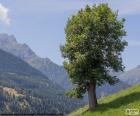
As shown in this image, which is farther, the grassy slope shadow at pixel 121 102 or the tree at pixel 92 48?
the tree at pixel 92 48

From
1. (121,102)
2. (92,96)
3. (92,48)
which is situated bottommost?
(121,102)

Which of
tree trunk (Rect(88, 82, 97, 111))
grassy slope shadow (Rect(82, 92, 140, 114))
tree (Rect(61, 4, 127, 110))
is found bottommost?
grassy slope shadow (Rect(82, 92, 140, 114))

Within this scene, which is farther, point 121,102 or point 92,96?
point 92,96

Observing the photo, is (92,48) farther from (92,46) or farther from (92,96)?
(92,96)

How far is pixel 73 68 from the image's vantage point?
5847cm

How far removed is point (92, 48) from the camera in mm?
57250

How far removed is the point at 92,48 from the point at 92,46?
338mm

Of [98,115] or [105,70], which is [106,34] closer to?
[105,70]

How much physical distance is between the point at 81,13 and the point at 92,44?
5.61 metres

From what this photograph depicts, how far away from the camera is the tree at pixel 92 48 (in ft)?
190

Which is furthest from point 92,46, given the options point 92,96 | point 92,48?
point 92,96

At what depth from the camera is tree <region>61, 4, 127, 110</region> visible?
5797cm

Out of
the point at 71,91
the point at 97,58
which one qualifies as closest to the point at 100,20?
the point at 97,58

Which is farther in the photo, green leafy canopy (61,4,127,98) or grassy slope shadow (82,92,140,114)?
green leafy canopy (61,4,127,98)
